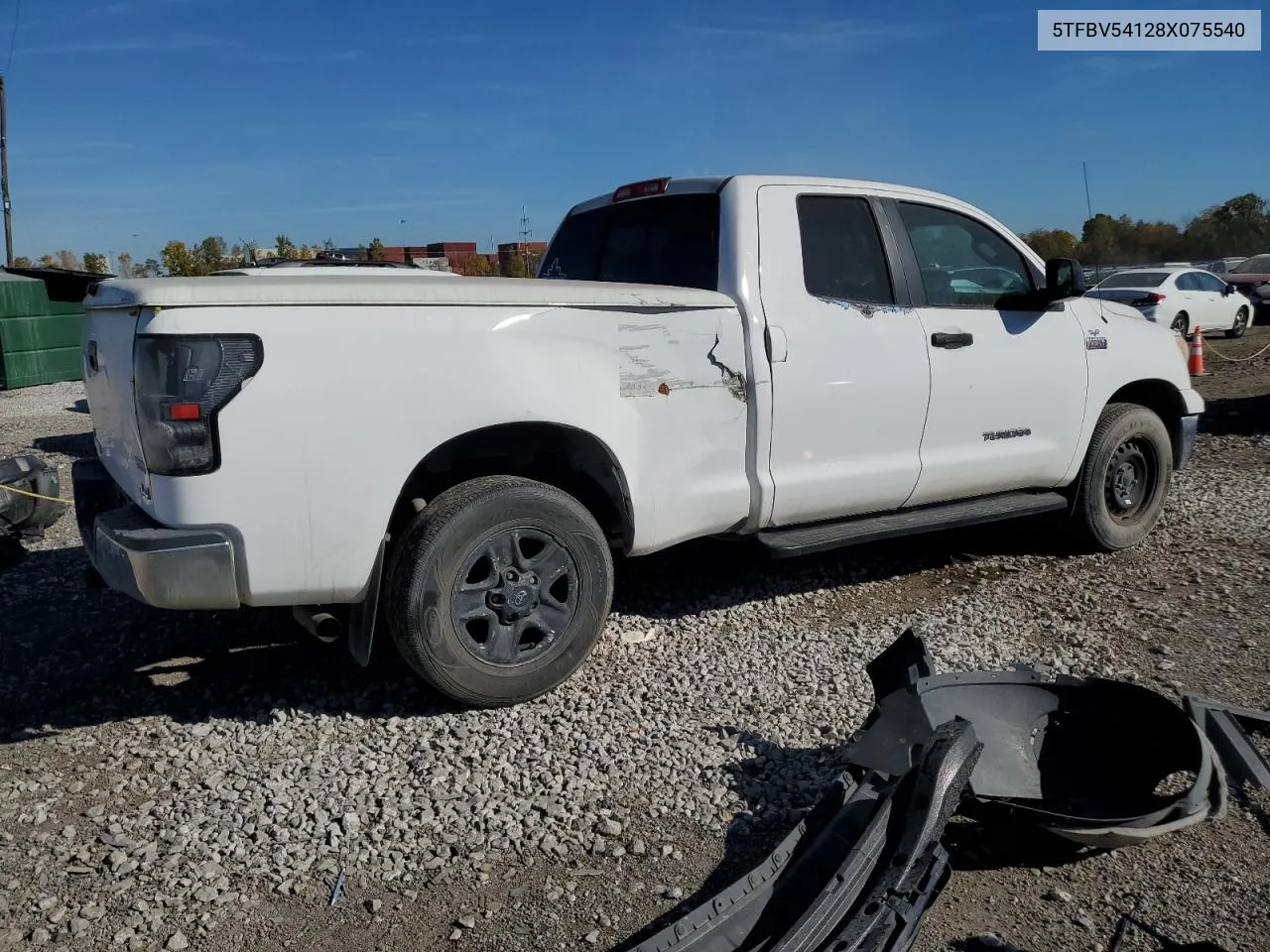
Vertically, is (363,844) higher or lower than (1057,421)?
lower

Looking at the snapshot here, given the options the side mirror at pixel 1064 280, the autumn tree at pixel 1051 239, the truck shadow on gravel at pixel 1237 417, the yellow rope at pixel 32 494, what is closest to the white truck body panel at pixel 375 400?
the side mirror at pixel 1064 280

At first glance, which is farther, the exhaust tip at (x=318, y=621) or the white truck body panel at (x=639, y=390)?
the exhaust tip at (x=318, y=621)

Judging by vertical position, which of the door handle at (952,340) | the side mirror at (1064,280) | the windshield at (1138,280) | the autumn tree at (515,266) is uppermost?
the autumn tree at (515,266)

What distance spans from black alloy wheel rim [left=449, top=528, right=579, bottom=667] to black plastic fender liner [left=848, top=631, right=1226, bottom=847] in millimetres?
1236

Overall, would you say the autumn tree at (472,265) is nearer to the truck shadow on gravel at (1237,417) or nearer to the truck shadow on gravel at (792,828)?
the truck shadow on gravel at (1237,417)

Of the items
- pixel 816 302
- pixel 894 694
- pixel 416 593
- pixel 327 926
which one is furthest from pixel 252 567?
pixel 816 302

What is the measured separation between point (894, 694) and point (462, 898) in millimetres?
1474

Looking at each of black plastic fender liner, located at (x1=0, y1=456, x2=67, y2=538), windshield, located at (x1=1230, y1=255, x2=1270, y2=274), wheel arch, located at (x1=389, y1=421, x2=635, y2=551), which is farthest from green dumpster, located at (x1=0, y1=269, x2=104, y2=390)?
windshield, located at (x1=1230, y1=255, x2=1270, y2=274)

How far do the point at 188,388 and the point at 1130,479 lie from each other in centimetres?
509

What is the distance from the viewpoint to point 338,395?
3.58 metres

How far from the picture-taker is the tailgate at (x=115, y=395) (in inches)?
142

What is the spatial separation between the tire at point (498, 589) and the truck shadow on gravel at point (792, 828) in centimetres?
87

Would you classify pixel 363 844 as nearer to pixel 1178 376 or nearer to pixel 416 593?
pixel 416 593

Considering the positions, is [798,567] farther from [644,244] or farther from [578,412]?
[578,412]
